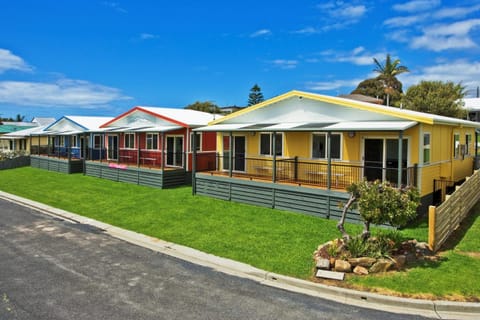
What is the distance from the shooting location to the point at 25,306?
241 inches

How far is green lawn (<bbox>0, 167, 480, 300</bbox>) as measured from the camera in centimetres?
719

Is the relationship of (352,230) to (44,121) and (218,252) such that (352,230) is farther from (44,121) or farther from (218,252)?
(44,121)

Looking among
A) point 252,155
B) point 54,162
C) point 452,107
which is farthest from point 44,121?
point 452,107

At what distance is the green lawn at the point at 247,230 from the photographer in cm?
719

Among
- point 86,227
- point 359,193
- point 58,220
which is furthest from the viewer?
point 58,220

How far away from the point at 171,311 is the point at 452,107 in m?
42.1

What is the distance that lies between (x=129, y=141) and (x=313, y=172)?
1489 centimetres

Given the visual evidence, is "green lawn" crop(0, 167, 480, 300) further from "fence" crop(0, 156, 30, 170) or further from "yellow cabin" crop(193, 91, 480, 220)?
"fence" crop(0, 156, 30, 170)

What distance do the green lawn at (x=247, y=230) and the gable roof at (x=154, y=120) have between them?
4.10 metres

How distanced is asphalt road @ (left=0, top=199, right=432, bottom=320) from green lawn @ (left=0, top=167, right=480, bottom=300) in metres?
1.19

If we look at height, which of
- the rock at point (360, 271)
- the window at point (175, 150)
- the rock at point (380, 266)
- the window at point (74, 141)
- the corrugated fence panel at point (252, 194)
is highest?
the window at point (74, 141)

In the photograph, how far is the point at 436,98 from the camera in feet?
129

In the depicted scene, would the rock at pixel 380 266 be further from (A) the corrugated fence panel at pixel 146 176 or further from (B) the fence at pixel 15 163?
(B) the fence at pixel 15 163

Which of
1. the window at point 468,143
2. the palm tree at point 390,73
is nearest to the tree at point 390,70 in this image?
the palm tree at point 390,73
